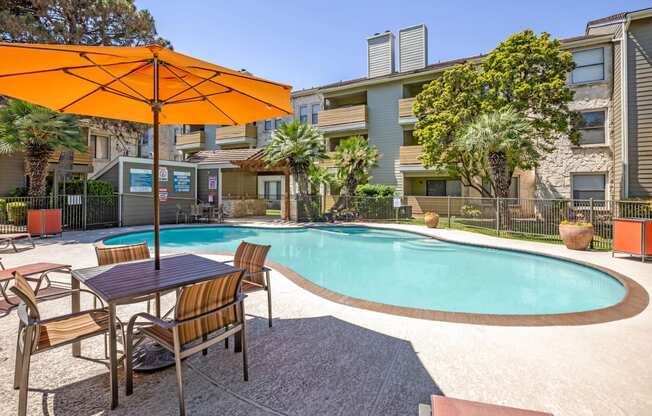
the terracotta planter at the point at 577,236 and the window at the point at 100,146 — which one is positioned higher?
the window at the point at 100,146

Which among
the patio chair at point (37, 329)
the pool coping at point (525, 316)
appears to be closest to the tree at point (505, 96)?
the pool coping at point (525, 316)

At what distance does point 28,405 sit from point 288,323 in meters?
2.36

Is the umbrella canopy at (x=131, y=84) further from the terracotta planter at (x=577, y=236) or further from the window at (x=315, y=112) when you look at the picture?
the window at (x=315, y=112)

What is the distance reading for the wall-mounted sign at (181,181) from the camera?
17.1 m

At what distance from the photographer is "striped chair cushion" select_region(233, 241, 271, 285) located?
409 centimetres

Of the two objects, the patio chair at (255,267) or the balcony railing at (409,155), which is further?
the balcony railing at (409,155)

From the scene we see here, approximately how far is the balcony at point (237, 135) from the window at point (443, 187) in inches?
535

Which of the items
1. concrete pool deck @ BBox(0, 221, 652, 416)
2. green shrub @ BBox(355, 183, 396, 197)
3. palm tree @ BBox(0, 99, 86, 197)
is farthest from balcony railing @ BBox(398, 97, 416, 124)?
concrete pool deck @ BBox(0, 221, 652, 416)

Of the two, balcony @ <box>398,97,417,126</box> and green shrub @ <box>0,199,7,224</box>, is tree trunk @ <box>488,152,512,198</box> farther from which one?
green shrub @ <box>0,199,7,224</box>

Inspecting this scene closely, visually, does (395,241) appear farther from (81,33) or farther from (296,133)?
(81,33)

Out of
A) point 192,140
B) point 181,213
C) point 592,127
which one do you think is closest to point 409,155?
point 592,127

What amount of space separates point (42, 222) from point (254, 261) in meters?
10.8

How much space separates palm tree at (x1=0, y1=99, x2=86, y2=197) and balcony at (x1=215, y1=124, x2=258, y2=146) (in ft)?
42.7

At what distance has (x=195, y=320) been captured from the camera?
98.0 inches
